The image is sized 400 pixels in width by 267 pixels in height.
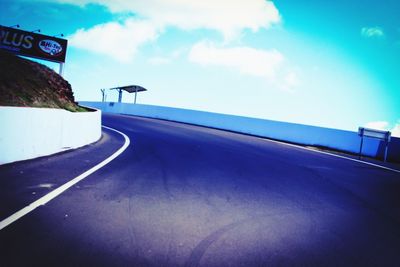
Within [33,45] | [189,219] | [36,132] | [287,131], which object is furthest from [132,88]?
[189,219]

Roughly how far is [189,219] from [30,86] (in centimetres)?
1339

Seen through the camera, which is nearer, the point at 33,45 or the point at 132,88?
the point at 33,45

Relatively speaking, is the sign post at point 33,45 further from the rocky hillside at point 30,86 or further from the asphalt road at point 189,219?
the asphalt road at point 189,219

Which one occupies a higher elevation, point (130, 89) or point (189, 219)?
point (130, 89)

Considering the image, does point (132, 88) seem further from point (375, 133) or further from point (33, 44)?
point (375, 133)

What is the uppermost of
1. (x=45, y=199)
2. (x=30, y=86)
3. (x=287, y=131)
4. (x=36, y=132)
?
(x=30, y=86)

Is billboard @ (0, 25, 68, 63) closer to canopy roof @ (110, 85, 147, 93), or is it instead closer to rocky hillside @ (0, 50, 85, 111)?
rocky hillside @ (0, 50, 85, 111)

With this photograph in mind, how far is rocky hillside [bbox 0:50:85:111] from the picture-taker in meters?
11.5

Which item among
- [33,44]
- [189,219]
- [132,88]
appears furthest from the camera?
[132,88]

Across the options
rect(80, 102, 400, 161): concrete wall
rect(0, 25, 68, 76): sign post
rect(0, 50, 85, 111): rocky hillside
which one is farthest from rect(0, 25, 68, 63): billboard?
rect(80, 102, 400, 161): concrete wall

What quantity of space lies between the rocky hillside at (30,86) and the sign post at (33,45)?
8852 mm

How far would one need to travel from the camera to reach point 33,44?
24594 millimetres

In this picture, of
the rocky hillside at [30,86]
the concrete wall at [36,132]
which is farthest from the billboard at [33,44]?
the concrete wall at [36,132]

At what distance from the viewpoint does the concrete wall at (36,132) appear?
18.1 ft
